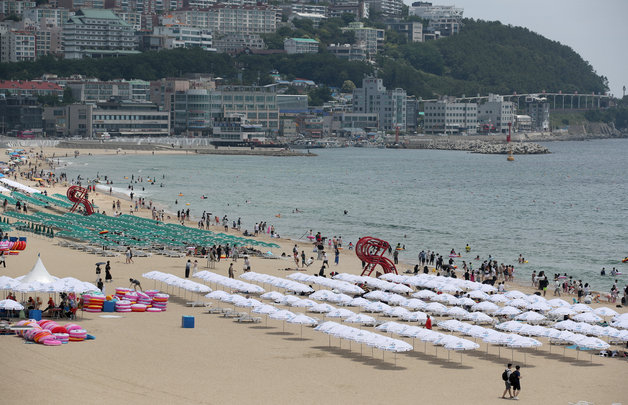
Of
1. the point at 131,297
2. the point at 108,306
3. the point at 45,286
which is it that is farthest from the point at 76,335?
the point at 131,297

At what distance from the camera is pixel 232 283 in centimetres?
3183

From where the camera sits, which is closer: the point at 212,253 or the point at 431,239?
the point at 212,253

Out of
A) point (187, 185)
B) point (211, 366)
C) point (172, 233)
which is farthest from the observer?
point (187, 185)

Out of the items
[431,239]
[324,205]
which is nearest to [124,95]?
[324,205]

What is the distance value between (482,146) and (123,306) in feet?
525

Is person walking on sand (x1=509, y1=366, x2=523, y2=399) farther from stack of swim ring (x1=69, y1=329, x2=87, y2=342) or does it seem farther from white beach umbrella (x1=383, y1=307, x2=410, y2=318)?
stack of swim ring (x1=69, y1=329, x2=87, y2=342)

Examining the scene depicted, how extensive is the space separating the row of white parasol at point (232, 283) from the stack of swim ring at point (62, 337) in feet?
23.7

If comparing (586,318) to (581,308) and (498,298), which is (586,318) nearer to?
(581,308)

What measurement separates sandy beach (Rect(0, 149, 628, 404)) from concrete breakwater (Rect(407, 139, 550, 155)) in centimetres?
14545

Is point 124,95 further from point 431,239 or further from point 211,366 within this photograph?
point 211,366

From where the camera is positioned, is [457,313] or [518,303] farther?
[518,303]

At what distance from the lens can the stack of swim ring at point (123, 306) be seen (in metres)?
29.2

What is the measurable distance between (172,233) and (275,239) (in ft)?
25.8

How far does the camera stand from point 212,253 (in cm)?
3922
